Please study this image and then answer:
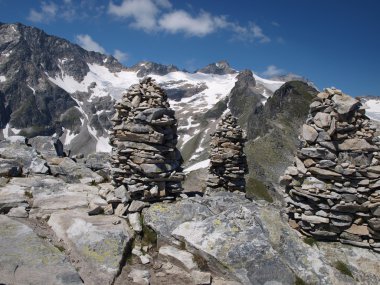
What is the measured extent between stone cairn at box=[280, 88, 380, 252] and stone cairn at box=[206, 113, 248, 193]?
13951 mm

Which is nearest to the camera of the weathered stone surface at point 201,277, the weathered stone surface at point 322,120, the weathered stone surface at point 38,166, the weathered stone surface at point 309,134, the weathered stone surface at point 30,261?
the weathered stone surface at point 30,261

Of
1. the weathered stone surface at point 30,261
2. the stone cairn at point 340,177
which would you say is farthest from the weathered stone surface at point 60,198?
the stone cairn at point 340,177

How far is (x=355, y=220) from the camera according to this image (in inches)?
480

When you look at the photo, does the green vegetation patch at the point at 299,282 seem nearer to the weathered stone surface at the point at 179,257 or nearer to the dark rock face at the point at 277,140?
the weathered stone surface at the point at 179,257

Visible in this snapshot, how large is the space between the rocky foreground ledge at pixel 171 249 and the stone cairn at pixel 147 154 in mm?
871

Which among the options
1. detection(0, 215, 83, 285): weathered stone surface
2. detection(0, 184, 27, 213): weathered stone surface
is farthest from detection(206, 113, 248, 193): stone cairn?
detection(0, 215, 83, 285): weathered stone surface

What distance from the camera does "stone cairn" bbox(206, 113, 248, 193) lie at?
27.0 meters

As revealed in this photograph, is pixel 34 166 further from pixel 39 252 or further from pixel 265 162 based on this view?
pixel 265 162

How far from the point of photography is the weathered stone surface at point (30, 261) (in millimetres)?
9344

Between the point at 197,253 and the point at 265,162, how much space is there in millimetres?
88950

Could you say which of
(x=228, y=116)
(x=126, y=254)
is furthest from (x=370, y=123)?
(x=228, y=116)

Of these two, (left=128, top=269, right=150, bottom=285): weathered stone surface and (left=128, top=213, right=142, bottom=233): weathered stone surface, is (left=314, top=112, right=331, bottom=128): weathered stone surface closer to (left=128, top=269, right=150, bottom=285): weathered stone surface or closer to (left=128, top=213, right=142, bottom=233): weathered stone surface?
(left=128, top=213, right=142, bottom=233): weathered stone surface

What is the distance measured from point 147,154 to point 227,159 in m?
13.0

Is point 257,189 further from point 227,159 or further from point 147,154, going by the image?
point 147,154
